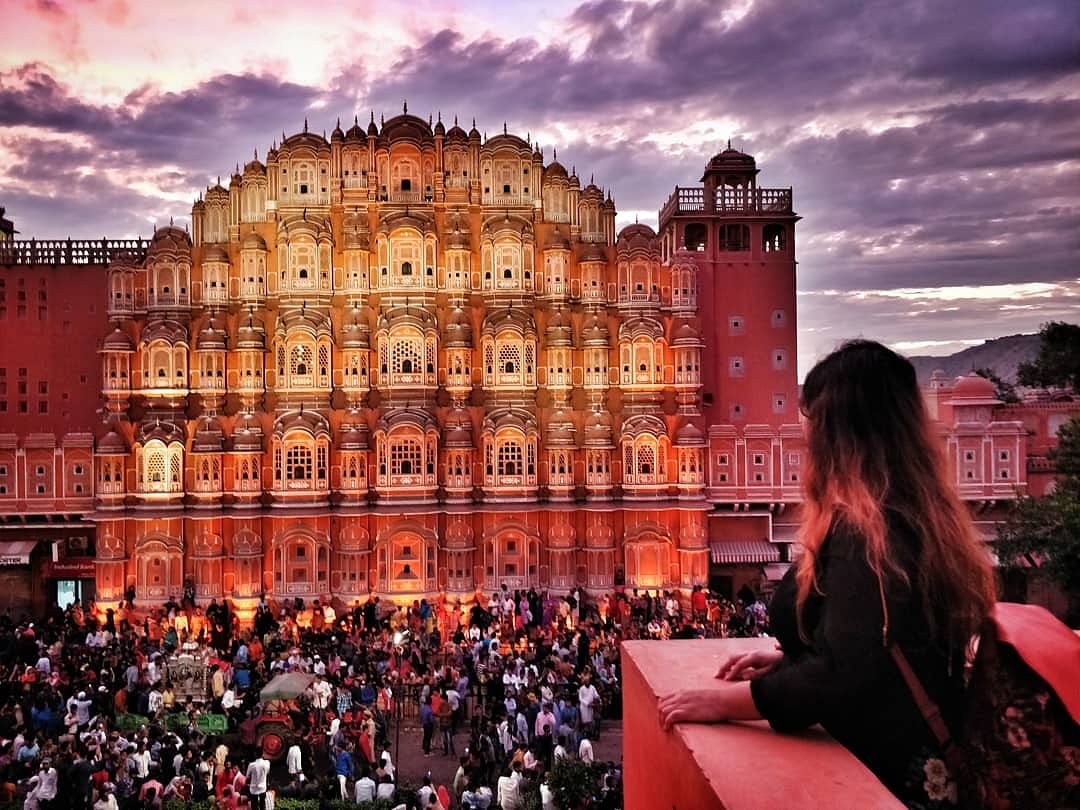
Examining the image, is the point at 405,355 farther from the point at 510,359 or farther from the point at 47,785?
the point at 47,785

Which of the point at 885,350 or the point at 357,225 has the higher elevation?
the point at 357,225

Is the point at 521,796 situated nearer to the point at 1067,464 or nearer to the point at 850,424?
the point at 850,424

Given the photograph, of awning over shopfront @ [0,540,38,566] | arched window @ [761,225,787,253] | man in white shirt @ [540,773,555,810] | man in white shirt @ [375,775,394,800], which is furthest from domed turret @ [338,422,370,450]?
man in white shirt @ [540,773,555,810]

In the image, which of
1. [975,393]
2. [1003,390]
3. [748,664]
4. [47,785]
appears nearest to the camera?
[748,664]

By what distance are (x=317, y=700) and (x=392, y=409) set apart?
1430 cm

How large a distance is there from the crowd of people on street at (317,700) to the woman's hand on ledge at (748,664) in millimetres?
10942

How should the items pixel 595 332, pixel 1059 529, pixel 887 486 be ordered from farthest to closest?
pixel 595 332 → pixel 1059 529 → pixel 887 486

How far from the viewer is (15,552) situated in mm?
31797

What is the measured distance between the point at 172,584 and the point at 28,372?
31.8ft

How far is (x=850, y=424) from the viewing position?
10.3 ft

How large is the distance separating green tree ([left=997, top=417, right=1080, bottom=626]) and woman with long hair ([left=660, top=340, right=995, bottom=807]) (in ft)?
74.2

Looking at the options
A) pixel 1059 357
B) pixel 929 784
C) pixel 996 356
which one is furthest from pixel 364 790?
pixel 996 356

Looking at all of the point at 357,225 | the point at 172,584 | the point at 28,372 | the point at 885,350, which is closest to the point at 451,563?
the point at 172,584

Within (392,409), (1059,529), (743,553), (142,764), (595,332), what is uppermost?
(595,332)
